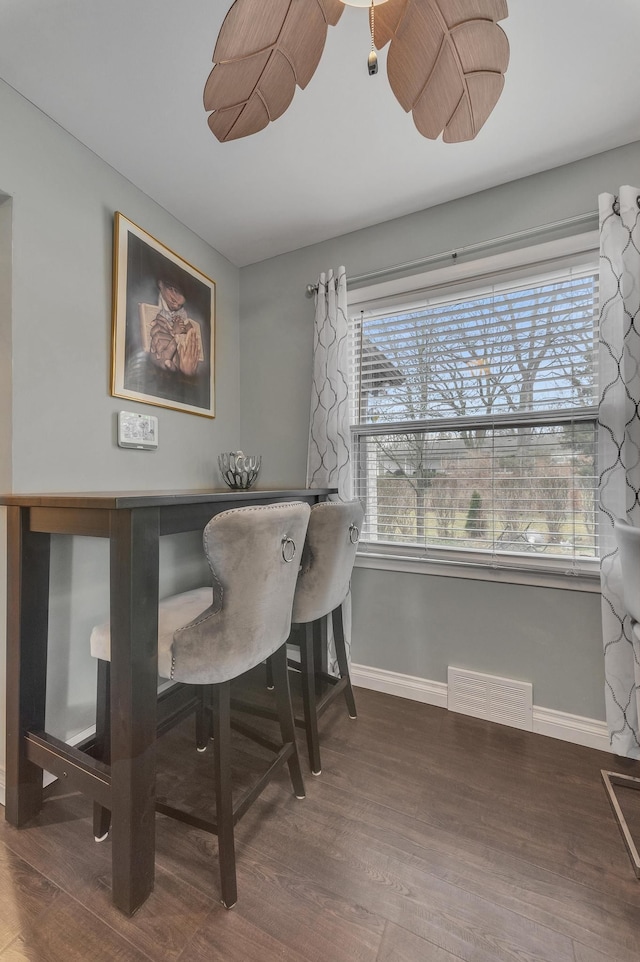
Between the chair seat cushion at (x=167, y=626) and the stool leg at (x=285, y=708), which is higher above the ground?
the chair seat cushion at (x=167, y=626)

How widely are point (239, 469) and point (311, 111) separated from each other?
1499mm

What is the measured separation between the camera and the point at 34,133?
143cm

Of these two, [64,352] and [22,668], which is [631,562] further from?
[64,352]

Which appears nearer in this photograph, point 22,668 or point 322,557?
point 22,668

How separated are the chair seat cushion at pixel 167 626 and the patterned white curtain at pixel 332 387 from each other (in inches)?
35.8

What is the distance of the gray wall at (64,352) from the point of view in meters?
1.37

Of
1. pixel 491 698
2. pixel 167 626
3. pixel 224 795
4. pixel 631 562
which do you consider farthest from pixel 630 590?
pixel 167 626

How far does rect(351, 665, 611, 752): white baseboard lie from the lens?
1.64m

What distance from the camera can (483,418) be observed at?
188 centimetres

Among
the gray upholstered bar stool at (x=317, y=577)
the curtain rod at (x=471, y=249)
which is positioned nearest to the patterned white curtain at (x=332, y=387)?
the curtain rod at (x=471, y=249)

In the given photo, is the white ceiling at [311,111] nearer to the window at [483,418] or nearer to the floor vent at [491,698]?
the window at [483,418]

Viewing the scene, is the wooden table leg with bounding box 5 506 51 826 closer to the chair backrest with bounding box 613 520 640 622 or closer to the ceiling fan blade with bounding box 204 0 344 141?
the ceiling fan blade with bounding box 204 0 344 141

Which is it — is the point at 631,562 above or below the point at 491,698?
above

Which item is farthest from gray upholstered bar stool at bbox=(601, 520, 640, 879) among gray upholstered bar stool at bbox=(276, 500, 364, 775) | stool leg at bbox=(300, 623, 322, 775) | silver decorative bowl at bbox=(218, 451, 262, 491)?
silver decorative bowl at bbox=(218, 451, 262, 491)
